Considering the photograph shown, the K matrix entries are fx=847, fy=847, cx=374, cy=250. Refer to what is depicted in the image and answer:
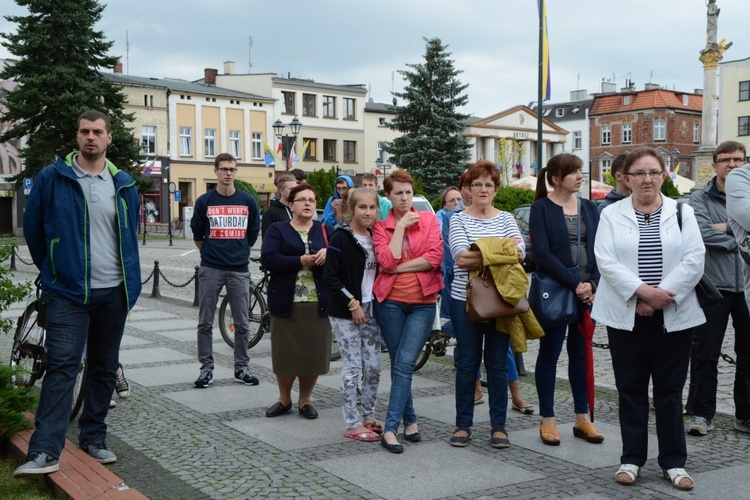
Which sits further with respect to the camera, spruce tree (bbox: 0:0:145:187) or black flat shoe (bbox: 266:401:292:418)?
spruce tree (bbox: 0:0:145:187)

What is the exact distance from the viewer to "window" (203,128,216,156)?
5934 cm

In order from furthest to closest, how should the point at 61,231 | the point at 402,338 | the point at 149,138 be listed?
the point at 149,138, the point at 402,338, the point at 61,231

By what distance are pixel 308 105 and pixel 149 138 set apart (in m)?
13.9

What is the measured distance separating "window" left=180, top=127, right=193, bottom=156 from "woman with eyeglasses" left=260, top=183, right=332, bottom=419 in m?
53.0

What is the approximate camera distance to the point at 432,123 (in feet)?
173

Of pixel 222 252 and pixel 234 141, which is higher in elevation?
pixel 234 141

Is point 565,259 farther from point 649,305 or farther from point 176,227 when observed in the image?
point 176,227

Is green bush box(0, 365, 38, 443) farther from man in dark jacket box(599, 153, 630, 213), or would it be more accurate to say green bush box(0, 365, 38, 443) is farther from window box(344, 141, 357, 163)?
window box(344, 141, 357, 163)

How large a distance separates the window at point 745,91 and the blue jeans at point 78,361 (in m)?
67.8

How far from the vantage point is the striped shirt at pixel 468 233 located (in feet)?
18.9

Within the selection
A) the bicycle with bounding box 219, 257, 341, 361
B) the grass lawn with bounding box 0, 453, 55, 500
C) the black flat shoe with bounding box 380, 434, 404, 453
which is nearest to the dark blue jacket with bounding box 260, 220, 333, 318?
the black flat shoe with bounding box 380, 434, 404, 453

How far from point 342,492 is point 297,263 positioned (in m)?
2.26

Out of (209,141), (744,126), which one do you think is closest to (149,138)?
(209,141)

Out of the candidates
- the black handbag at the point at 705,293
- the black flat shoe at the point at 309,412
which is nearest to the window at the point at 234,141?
the black flat shoe at the point at 309,412
